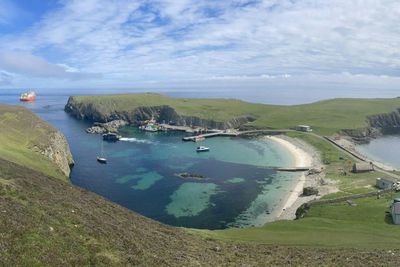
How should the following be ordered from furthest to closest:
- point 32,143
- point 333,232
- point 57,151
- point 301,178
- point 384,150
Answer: point 384,150 < point 57,151 < point 301,178 < point 32,143 < point 333,232

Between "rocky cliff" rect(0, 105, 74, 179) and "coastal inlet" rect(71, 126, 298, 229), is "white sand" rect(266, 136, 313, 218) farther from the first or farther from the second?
"rocky cliff" rect(0, 105, 74, 179)

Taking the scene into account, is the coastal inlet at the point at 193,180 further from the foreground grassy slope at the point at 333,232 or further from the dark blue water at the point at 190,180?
the foreground grassy slope at the point at 333,232

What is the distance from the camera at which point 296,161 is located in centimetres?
13700

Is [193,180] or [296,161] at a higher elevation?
[296,161]

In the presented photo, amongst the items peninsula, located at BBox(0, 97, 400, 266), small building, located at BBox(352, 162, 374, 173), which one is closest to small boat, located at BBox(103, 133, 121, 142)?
small building, located at BBox(352, 162, 374, 173)

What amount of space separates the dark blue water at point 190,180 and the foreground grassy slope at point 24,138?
13.8m

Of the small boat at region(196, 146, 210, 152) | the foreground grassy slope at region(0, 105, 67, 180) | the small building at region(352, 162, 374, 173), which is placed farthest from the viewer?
the small boat at region(196, 146, 210, 152)

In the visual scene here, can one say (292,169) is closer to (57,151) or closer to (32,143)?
(57,151)

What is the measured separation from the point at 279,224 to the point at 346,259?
22.4 m

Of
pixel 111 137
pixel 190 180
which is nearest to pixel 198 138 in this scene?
pixel 111 137

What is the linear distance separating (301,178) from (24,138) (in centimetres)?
7846

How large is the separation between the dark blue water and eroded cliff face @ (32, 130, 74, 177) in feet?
10.8

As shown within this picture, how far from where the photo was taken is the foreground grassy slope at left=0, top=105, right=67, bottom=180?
83.2 meters

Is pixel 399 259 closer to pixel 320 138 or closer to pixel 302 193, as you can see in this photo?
pixel 302 193
